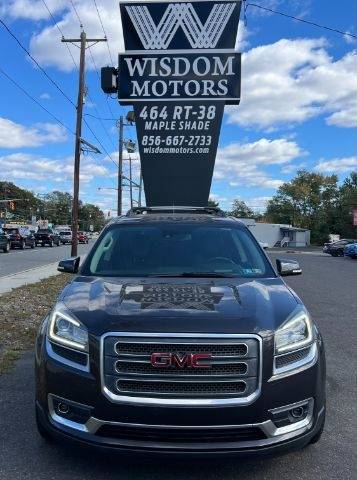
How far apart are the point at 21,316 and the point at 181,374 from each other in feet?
Result: 22.5

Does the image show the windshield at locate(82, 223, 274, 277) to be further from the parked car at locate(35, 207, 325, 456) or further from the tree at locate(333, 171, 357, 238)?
the tree at locate(333, 171, 357, 238)

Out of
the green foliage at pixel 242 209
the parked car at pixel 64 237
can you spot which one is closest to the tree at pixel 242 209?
the green foliage at pixel 242 209

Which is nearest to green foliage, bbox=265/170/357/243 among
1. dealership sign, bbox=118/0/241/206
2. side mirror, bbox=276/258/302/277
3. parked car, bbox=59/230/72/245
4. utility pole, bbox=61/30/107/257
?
parked car, bbox=59/230/72/245

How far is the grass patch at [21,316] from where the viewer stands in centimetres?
711

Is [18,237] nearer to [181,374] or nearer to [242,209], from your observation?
[181,374]

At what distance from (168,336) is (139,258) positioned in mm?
1729

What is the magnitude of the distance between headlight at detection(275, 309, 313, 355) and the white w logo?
991cm

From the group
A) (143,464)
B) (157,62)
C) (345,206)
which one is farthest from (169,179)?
(345,206)

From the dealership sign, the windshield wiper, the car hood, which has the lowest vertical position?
the car hood

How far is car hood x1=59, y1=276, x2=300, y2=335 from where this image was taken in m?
3.36

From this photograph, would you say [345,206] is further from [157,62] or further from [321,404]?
[321,404]

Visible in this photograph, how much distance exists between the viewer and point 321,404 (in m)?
3.58

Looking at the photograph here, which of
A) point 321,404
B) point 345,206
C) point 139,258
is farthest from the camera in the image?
point 345,206

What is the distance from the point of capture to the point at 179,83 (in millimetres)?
12336
